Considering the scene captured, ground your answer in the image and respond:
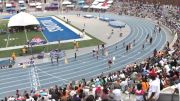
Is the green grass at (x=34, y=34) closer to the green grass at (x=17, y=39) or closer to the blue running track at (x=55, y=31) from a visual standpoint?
the blue running track at (x=55, y=31)

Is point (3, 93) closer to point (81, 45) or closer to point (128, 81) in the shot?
point (128, 81)

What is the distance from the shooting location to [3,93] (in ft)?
→ 96.6

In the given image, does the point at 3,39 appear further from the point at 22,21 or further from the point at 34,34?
the point at 22,21

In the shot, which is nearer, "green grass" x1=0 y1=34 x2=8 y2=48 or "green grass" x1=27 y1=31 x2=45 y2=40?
"green grass" x1=0 y1=34 x2=8 y2=48

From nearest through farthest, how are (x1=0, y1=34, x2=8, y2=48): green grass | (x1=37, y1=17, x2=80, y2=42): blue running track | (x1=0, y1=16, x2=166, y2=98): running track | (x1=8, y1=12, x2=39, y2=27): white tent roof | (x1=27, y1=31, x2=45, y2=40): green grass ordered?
(x1=0, y1=16, x2=166, y2=98): running track → (x1=0, y1=34, x2=8, y2=48): green grass → (x1=37, y1=17, x2=80, y2=42): blue running track → (x1=27, y1=31, x2=45, y2=40): green grass → (x1=8, y1=12, x2=39, y2=27): white tent roof

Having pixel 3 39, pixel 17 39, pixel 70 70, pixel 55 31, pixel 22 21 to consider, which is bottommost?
pixel 3 39

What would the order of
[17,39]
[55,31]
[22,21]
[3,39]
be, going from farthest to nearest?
[55,31] → [22,21] → [3,39] → [17,39]

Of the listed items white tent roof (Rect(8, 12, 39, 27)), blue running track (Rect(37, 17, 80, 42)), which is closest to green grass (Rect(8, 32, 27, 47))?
white tent roof (Rect(8, 12, 39, 27))

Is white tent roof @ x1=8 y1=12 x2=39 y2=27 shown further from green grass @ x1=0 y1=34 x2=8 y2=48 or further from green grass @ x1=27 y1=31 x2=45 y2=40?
green grass @ x1=0 y1=34 x2=8 y2=48

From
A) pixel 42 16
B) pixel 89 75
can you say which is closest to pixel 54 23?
pixel 42 16

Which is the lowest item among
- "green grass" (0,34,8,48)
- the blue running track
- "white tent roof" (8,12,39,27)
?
"green grass" (0,34,8,48)

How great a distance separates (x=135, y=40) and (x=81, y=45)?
23.4 ft

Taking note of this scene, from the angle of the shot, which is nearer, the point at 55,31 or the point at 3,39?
the point at 3,39

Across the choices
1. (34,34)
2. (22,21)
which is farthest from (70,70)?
(22,21)
